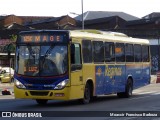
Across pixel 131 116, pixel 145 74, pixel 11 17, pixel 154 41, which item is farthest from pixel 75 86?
pixel 11 17

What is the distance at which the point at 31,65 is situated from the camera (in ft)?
59.0

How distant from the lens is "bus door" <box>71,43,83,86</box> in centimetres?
1805

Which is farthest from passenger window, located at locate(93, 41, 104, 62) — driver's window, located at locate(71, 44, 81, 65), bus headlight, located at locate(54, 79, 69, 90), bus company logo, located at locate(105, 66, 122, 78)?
bus headlight, located at locate(54, 79, 69, 90)

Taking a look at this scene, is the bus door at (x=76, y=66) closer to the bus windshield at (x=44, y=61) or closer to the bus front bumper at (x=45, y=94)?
the bus windshield at (x=44, y=61)

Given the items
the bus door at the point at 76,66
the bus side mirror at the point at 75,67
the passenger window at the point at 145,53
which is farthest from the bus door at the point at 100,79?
the passenger window at the point at 145,53

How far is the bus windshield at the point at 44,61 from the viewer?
701 inches

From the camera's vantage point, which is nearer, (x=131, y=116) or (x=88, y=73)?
(x=131, y=116)

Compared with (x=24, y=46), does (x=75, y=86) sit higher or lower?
lower

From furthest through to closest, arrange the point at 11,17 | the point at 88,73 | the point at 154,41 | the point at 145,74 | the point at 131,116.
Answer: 1. the point at 11,17
2. the point at 154,41
3. the point at 145,74
4. the point at 88,73
5. the point at 131,116

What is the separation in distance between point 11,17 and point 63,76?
323 feet

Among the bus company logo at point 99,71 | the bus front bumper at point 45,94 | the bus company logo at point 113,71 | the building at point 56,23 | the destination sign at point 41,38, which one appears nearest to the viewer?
the bus front bumper at point 45,94

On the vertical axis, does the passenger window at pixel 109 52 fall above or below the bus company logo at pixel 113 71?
above

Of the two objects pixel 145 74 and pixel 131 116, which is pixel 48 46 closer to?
pixel 131 116

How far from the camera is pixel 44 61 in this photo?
17844 millimetres
